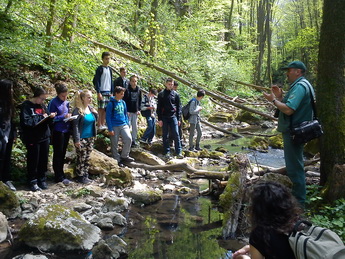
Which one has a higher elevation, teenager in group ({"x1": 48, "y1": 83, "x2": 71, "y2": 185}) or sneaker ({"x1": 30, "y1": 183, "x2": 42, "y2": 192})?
teenager in group ({"x1": 48, "y1": 83, "x2": 71, "y2": 185})

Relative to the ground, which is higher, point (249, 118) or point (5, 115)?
point (5, 115)

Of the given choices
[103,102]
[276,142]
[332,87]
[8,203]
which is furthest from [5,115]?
[276,142]

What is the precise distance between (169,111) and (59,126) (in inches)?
145

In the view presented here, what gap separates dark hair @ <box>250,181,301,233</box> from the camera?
2.12 metres

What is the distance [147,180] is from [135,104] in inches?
98.3

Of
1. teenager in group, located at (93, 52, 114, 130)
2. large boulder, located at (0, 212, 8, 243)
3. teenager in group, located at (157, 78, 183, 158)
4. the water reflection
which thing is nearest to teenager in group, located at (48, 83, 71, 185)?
teenager in group, located at (93, 52, 114, 130)

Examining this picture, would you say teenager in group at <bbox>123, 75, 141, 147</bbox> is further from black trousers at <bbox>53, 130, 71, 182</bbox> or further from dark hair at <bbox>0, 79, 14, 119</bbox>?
dark hair at <bbox>0, 79, 14, 119</bbox>

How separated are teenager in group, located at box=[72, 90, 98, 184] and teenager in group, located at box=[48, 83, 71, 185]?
200 millimetres

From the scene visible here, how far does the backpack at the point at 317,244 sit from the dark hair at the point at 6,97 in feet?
16.4

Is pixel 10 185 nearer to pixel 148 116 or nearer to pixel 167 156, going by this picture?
pixel 167 156

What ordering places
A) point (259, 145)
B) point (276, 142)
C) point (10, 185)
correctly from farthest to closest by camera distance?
point (276, 142) < point (259, 145) < point (10, 185)

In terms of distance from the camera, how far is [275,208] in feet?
6.98

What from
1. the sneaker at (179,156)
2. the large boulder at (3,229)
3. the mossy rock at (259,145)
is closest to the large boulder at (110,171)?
the large boulder at (3,229)

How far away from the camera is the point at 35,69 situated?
8.87 metres
